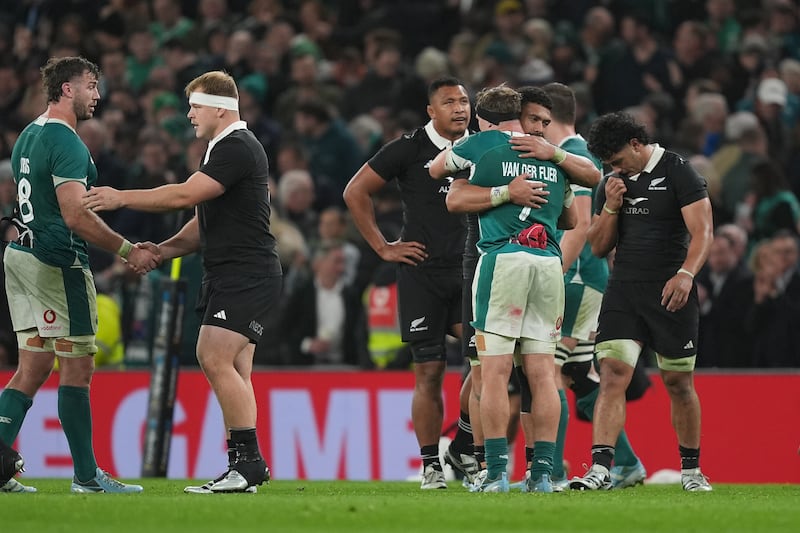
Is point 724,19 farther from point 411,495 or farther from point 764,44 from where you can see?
point 411,495

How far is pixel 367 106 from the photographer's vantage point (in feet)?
64.0

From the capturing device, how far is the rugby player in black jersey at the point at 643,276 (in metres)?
10.4

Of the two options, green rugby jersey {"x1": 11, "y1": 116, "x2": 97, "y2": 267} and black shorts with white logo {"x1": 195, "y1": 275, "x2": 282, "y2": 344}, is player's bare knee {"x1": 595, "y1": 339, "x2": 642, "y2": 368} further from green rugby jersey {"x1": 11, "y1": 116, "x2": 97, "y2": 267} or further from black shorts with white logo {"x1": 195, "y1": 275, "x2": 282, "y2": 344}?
green rugby jersey {"x1": 11, "y1": 116, "x2": 97, "y2": 267}

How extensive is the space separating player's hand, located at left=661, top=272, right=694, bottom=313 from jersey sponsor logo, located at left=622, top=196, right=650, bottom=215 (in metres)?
0.55

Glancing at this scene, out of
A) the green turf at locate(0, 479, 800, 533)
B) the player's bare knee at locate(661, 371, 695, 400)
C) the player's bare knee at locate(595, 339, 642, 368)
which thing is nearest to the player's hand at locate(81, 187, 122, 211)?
the green turf at locate(0, 479, 800, 533)

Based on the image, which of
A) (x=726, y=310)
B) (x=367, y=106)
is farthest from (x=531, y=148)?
(x=367, y=106)

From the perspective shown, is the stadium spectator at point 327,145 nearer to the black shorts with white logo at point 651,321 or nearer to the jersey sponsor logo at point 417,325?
the jersey sponsor logo at point 417,325

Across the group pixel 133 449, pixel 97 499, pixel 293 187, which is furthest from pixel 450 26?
A: pixel 97 499

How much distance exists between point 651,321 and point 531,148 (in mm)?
1858

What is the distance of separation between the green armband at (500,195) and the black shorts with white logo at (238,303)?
61.0 inches

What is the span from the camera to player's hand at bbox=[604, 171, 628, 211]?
1048 centimetres

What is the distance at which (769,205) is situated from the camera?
609 inches

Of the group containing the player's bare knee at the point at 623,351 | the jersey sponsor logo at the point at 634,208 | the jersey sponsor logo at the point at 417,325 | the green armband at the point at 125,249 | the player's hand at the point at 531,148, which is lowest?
the player's bare knee at the point at 623,351

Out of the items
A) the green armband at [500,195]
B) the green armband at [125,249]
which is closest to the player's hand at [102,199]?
the green armband at [125,249]
